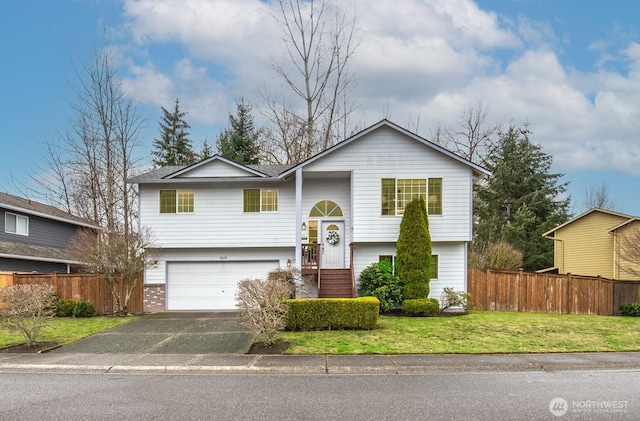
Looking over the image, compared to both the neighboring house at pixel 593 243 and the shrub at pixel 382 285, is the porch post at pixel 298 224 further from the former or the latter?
the neighboring house at pixel 593 243

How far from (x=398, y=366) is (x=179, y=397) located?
172 inches

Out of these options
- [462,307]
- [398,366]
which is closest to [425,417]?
[398,366]

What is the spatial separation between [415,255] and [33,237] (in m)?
19.5

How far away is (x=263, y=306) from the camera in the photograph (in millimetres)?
11922

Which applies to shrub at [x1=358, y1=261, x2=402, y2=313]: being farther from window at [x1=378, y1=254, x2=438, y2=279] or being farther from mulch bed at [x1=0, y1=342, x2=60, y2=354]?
mulch bed at [x1=0, y1=342, x2=60, y2=354]

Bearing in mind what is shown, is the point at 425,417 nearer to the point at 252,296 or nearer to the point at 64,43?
the point at 252,296

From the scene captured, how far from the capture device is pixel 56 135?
3159 cm

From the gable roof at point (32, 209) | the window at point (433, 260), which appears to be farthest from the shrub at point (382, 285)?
the gable roof at point (32, 209)

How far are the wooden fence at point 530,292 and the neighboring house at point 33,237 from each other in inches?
789

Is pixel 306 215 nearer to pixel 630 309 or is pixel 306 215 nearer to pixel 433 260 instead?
pixel 433 260

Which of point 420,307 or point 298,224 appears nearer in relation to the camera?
point 420,307

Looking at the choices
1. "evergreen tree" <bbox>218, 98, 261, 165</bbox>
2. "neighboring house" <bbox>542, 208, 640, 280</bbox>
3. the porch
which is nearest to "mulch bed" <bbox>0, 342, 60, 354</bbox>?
the porch

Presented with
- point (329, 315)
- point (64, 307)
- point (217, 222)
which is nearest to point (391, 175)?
point (329, 315)

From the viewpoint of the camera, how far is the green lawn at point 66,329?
12.9 m
